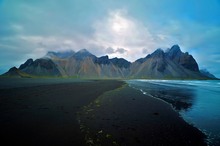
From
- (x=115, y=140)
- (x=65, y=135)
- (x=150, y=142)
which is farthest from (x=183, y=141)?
(x=65, y=135)

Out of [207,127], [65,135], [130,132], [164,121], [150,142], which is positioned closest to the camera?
[150,142]

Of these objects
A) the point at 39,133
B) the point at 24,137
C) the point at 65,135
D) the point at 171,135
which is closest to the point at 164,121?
the point at 171,135

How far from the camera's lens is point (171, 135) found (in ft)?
29.7

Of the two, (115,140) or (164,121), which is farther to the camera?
(164,121)

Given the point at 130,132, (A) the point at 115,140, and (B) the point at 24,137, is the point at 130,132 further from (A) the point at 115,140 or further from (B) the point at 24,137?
(B) the point at 24,137

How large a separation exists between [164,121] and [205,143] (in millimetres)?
3900

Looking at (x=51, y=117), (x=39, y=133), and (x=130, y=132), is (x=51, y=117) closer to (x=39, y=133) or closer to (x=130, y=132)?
(x=39, y=133)

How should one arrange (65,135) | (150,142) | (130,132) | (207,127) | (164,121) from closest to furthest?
1. (150,142)
2. (65,135)
3. (130,132)
4. (207,127)
5. (164,121)

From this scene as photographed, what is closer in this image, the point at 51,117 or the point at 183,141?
the point at 183,141

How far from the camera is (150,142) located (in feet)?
26.0

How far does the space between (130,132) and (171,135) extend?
2.67 m

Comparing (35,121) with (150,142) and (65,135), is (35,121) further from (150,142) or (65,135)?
(150,142)

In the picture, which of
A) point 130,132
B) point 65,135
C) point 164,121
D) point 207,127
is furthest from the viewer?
point 164,121

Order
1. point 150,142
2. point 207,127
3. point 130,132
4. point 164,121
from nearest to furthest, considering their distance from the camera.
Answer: point 150,142, point 130,132, point 207,127, point 164,121
